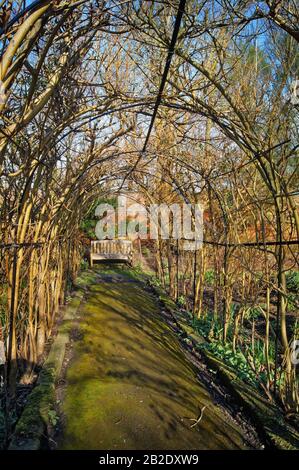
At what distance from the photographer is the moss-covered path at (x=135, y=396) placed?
8.34 ft

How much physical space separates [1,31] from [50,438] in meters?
2.42

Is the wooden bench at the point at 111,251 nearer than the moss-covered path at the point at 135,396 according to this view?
No

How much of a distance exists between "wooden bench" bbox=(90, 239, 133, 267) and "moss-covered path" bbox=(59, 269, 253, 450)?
6264 mm

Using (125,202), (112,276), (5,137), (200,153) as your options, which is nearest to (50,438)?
(5,137)

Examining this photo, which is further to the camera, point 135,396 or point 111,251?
point 111,251

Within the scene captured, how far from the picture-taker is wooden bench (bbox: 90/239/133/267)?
457 inches

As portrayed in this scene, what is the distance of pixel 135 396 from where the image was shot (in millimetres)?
3121

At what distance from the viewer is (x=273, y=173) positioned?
2951 millimetres

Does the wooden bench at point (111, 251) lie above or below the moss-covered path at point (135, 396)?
above

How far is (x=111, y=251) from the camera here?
12141 mm

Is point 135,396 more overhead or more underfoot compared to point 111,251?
more underfoot

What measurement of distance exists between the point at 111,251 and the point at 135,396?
9.13 metres

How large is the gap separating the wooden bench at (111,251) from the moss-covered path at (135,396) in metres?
6.26
